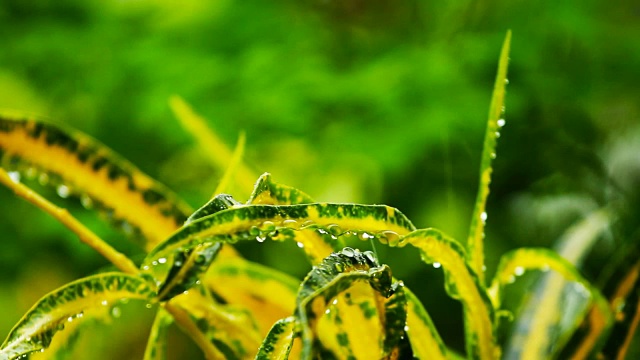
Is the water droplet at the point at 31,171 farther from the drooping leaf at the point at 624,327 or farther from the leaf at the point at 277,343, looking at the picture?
the drooping leaf at the point at 624,327

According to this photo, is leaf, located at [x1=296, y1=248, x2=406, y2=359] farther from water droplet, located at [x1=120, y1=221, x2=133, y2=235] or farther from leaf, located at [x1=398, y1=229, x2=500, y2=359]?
water droplet, located at [x1=120, y1=221, x2=133, y2=235]

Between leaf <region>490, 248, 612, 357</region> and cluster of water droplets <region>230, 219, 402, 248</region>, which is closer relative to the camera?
cluster of water droplets <region>230, 219, 402, 248</region>

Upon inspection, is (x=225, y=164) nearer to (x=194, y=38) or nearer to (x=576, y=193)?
(x=576, y=193)

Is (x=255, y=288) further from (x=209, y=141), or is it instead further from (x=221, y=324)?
(x=209, y=141)

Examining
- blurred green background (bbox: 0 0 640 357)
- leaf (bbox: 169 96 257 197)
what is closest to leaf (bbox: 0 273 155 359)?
leaf (bbox: 169 96 257 197)

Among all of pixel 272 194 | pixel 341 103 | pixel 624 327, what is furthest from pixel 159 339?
pixel 341 103

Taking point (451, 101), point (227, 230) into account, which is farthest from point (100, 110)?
point (227, 230)
